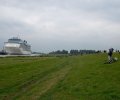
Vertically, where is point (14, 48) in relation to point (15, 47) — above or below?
below

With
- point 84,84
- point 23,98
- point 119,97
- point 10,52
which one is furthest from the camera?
point 10,52

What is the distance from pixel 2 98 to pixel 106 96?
18.5ft

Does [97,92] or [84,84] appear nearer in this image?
[97,92]

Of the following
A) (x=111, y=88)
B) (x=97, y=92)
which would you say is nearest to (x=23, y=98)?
(x=97, y=92)

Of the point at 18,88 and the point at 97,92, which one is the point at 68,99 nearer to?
the point at 97,92

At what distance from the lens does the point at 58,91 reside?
19.1 metres

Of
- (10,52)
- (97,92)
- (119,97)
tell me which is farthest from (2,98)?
(10,52)

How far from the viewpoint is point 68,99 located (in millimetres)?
16312

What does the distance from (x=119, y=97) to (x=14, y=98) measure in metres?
5.59

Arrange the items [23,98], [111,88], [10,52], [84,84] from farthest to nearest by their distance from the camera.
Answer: [10,52] → [84,84] → [111,88] → [23,98]

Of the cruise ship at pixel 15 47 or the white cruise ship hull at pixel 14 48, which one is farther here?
the cruise ship at pixel 15 47

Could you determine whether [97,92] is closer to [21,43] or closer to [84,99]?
[84,99]

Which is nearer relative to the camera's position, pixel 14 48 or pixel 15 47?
pixel 15 47

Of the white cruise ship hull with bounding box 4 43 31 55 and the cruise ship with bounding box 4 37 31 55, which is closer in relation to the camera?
the white cruise ship hull with bounding box 4 43 31 55
